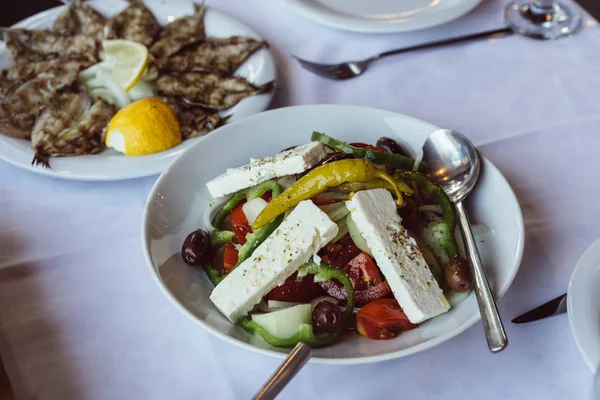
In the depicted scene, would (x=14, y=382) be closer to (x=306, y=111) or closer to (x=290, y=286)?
(x=290, y=286)

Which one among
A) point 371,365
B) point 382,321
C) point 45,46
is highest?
point 45,46

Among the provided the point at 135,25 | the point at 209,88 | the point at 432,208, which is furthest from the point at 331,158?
the point at 135,25

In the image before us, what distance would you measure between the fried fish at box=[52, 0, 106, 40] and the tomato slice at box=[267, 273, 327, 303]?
1.17 metres

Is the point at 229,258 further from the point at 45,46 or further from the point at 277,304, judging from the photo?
the point at 45,46

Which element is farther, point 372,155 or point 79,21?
point 79,21

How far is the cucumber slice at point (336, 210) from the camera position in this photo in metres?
1.14

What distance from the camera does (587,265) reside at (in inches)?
41.2

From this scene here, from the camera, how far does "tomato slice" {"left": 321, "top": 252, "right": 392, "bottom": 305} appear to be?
1.07 meters

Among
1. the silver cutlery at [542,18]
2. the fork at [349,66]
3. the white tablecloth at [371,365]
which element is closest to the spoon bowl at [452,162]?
the white tablecloth at [371,365]

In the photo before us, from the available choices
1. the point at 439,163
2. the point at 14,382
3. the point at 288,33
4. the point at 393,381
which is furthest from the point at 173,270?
the point at 288,33

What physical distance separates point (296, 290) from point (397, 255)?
Answer: 0.63ft

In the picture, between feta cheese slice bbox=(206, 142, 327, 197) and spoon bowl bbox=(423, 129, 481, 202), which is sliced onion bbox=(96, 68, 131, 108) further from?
spoon bowl bbox=(423, 129, 481, 202)

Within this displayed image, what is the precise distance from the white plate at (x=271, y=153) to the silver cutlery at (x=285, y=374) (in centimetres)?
Result: 7

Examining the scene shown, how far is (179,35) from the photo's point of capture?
6.05 ft
